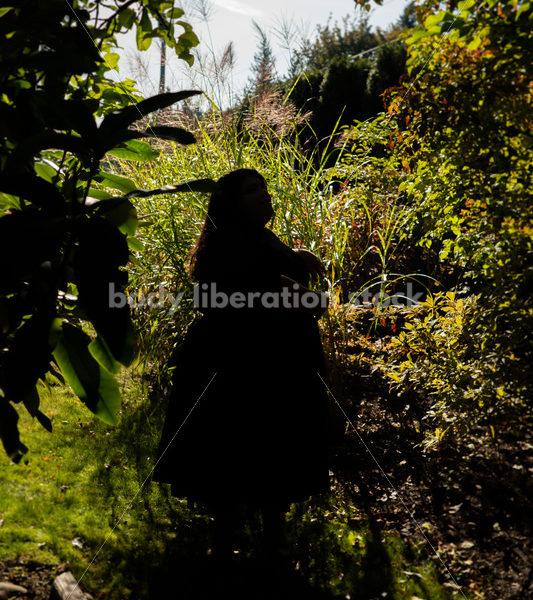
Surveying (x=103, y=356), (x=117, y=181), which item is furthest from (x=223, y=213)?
(x=103, y=356)

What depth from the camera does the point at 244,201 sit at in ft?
7.01

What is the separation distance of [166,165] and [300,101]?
8.38 ft

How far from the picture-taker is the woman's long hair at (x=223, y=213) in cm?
215

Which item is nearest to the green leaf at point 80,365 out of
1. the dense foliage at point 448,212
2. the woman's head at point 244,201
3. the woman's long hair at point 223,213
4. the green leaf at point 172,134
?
the green leaf at point 172,134

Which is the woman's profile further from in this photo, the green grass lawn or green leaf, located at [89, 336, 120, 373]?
green leaf, located at [89, 336, 120, 373]

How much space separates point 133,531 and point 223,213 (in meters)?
1.73

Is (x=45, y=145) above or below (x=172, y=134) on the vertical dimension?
below

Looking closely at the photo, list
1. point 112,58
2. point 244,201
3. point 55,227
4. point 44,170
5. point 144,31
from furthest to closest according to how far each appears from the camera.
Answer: point 244,201 → point 112,58 → point 144,31 → point 44,170 → point 55,227

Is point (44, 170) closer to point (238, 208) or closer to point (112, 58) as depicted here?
point (112, 58)

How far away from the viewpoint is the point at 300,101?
227 inches

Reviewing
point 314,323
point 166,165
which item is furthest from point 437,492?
point 166,165

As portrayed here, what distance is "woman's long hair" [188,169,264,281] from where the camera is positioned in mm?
2150

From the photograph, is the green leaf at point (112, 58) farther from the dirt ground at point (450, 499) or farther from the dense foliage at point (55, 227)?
the dirt ground at point (450, 499)

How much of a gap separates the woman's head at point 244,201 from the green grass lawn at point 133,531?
1.29 metres
